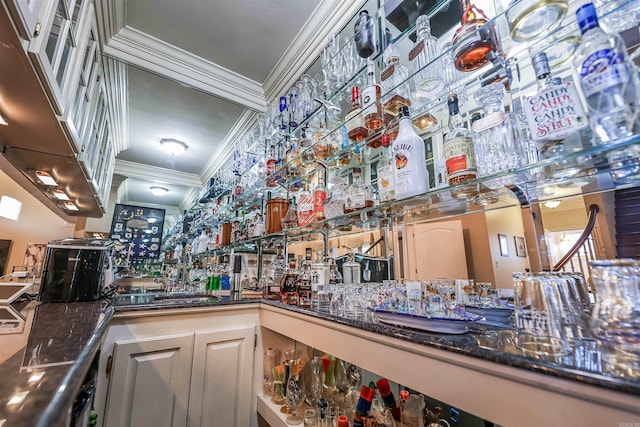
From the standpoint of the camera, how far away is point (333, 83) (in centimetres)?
182

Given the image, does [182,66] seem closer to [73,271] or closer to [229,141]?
[229,141]

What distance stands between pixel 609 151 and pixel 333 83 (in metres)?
1.55

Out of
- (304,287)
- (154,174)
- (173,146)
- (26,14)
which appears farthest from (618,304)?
(154,174)

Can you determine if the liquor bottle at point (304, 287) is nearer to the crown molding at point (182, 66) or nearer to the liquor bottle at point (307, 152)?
the liquor bottle at point (307, 152)

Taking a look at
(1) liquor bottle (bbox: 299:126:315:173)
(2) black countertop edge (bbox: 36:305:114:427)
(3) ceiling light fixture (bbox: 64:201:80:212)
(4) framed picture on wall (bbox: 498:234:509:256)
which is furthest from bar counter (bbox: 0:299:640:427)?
(3) ceiling light fixture (bbox: 64:201:80:212)

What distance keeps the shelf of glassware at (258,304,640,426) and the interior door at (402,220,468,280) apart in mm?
2092

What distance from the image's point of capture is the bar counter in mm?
375

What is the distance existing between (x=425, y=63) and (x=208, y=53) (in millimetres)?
1852

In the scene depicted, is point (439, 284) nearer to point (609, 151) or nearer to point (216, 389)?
point (609, 151)

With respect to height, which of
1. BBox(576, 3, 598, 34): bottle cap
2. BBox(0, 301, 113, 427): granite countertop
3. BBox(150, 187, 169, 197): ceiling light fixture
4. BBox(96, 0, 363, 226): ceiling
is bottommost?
BBox(0, 301, 113, 427): granite countertop

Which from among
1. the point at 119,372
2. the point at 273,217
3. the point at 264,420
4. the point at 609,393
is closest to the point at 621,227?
the point at 609,393

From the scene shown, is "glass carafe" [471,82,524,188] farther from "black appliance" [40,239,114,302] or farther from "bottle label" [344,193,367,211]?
"black appliance" [40,239,114,302]

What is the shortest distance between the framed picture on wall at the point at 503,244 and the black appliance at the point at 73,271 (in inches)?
138

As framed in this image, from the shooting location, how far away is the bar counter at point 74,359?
1.23ft
